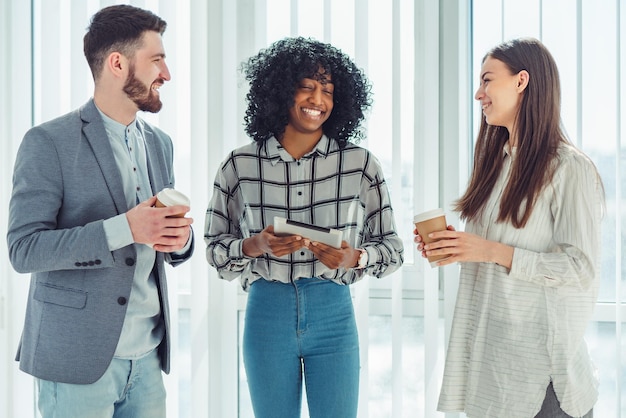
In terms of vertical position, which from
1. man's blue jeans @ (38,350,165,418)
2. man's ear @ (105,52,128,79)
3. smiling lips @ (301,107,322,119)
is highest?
man's ear @ (105,52,128,79)

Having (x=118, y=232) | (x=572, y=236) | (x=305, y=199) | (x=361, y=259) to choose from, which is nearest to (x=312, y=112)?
(x=305, y=199)

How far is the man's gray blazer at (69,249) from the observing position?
1440 millimetres

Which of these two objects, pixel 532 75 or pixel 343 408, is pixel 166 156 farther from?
pixel 532 75

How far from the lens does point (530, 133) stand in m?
1.58

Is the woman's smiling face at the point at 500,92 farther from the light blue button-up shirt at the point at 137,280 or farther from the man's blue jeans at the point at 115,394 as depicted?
the man's blue jeans at the point at 115,394

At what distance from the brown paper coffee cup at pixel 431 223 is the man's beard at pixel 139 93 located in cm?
74

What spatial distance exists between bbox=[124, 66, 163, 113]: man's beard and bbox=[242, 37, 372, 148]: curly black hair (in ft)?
1.15

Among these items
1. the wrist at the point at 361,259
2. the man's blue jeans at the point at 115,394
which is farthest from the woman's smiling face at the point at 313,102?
the man's blue jeans at the point at 115,394

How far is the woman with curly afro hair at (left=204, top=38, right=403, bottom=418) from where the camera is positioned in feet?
5.64

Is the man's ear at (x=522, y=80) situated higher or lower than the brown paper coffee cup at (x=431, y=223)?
higher

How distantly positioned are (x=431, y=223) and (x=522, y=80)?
0.43m

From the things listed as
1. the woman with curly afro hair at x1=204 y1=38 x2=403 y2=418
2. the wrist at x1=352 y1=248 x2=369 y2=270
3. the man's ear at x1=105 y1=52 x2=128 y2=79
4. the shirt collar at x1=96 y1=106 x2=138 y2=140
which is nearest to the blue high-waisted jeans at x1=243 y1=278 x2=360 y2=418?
the woman with curly afro hair at x1=204 y1=38 x2=403 y2=418

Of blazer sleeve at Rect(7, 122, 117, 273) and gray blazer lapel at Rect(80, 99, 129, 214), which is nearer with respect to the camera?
blazer sleeve at Rect(7, 122, 117, 273)

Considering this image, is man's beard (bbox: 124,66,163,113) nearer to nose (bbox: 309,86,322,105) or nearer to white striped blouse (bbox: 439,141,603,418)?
nose (bbox: 309,86,322,105)
